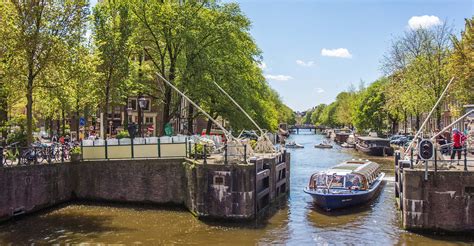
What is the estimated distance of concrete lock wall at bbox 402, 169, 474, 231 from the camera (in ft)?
68.3

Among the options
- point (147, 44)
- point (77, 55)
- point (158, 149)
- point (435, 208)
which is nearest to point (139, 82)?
point (147, 44)

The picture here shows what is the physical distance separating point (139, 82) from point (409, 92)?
37759mm

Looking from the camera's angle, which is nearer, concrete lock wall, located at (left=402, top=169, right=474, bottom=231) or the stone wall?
concrete lock wall, located at (left=402, top=169, right=474, bottom=231)

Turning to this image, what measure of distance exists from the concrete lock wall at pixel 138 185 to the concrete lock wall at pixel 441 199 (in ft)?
A: 24.6

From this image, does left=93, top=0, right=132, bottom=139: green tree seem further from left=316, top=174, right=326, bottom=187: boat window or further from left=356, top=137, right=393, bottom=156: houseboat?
left=356, top=137, right=393, bottom=156: houseboat

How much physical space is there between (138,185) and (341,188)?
38.2 feet

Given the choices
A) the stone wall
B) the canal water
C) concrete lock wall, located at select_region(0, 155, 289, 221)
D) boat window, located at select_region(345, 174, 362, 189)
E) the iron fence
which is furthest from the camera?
boat window, located at select_region(345, 174, 362, 189)

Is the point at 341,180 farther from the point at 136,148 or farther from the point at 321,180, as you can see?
the point at 136,148

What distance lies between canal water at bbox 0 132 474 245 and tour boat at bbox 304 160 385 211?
543 mm

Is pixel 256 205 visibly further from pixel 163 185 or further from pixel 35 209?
pixel 35 209

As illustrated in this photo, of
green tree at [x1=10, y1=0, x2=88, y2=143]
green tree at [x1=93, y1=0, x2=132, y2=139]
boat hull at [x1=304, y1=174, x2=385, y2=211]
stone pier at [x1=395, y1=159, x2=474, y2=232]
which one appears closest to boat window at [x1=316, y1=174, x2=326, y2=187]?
boat hull at [x1=304, y1=174, x2=385, y2=211]

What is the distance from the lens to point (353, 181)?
2881 centimetres

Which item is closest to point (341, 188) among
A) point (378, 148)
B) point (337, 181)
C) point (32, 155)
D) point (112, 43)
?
point (337, 181)

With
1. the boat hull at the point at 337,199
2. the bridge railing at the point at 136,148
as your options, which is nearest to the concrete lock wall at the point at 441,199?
the boat hull at the point at 337,199
